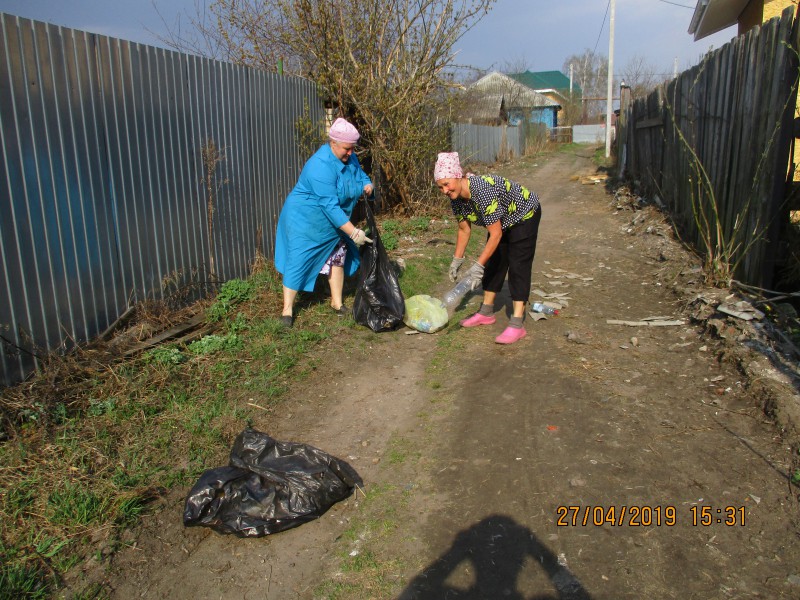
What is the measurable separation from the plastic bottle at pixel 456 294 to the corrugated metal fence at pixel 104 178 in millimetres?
2399

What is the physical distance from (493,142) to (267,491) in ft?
77.4

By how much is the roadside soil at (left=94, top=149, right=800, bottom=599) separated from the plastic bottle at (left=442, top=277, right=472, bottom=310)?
0.37m

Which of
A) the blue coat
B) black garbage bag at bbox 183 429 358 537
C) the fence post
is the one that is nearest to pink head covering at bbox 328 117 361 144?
→ the blue coat

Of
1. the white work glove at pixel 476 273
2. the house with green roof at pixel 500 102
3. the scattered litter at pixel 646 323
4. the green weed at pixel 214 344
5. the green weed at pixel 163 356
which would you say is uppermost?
the house with green roof at pixel 500 102

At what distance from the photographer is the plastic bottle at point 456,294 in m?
5.35

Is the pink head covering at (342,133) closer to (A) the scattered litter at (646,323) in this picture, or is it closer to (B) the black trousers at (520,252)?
(B) the black trousers at (520,252)

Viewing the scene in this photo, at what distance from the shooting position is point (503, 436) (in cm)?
362

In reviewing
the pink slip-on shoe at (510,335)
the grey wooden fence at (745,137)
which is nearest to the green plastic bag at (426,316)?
the pink slip-on shoe at (510,335)

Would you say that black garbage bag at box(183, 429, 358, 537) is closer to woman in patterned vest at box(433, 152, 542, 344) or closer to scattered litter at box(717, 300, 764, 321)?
woman in patterned vest at box(433, 152, 542, 344)

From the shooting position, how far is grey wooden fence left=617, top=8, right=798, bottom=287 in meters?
4.75

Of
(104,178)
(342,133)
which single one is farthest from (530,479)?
(104,178)

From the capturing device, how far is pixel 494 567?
8.37 ft

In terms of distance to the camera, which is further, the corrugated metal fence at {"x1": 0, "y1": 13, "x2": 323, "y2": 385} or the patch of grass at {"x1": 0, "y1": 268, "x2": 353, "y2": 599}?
the corrugated metal fence at {"x1": 0, "y1": 13, "x2": 323, "y2": 385}

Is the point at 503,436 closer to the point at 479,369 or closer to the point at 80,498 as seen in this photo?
the point at 479,369
